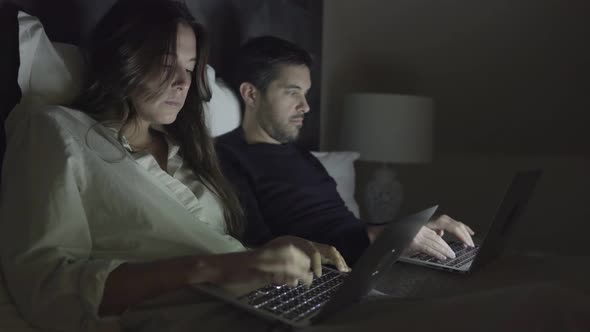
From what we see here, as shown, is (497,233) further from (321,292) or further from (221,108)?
(221,108)

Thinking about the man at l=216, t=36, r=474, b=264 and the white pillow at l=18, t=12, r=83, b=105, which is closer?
the white pillow at l=18, t=12, r=83, b=105

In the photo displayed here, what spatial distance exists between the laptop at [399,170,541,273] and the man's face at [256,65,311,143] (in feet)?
1.71

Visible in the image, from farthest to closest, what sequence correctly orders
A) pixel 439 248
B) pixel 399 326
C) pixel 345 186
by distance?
1. pixel 345 186
2. pixel 439 248
3. pixel 399 326

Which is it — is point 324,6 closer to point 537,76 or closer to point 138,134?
point 537,76

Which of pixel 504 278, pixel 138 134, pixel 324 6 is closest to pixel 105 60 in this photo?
pixel 138 134

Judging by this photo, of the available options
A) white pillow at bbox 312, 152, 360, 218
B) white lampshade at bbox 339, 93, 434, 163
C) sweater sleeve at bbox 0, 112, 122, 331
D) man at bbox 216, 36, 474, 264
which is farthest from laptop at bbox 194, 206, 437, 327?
white lampshade at bbox 339, 93, 434, 163

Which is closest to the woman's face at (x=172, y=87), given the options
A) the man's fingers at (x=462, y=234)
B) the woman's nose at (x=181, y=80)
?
the woman's nose at (x=181, y=80)

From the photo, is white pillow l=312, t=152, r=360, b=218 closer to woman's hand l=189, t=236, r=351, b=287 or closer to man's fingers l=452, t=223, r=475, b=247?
man's fingers l=452, t=223, r=475, b=247

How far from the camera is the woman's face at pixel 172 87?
1.09m

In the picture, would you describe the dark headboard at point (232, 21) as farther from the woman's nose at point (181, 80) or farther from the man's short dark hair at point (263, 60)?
the woman's nose at point (181, 80)

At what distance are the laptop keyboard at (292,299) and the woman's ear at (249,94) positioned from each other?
73 centimetres

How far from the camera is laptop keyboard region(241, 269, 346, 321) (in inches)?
30.8

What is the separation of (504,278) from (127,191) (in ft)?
2.38

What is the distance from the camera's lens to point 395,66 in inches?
105
